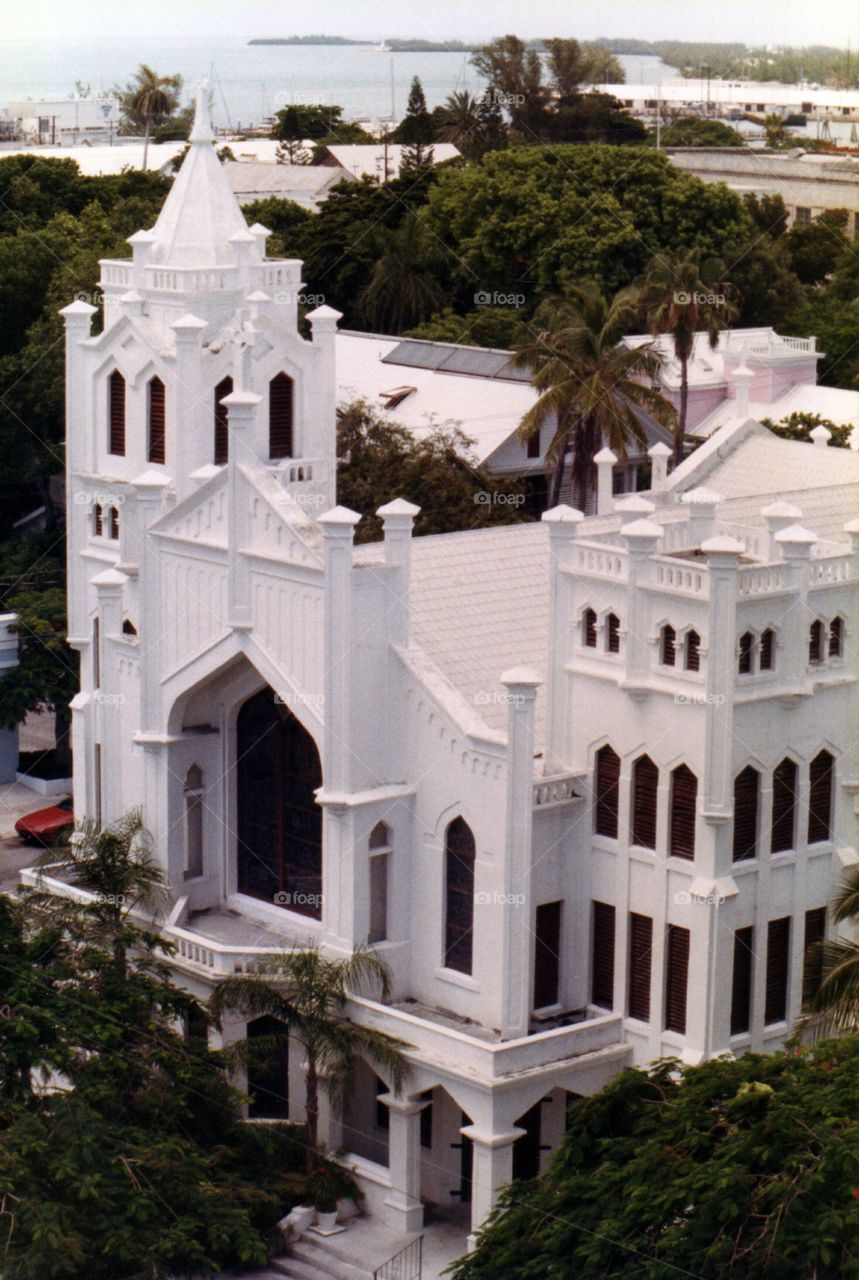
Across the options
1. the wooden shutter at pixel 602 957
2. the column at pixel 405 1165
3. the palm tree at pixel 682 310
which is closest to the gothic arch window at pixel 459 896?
the wooden shutter at pixel 602 957

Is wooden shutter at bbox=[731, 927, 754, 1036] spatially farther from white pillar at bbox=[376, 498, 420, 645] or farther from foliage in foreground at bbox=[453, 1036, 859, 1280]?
white pillar at bbox=[376, 498, 420, 645]

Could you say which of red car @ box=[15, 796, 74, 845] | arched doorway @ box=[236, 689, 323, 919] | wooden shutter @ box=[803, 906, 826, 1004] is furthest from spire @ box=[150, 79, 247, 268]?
wooden shutter @ box=[803, 906, 826, 1004]

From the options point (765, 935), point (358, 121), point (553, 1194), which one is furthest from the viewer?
point (358, 121)

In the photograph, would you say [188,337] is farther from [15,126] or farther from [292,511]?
[15,126]

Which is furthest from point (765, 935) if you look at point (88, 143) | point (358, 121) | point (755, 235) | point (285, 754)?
point (358, 121)

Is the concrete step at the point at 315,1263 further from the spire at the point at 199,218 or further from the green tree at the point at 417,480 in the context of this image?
the green tree at the point at 417,480

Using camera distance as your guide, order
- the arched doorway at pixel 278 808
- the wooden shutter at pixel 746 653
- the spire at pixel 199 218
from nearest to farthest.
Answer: the wooden shutter at pixel 746 653 < the arched doorway at pixel 278 808 < the spire at pixel 199 218
